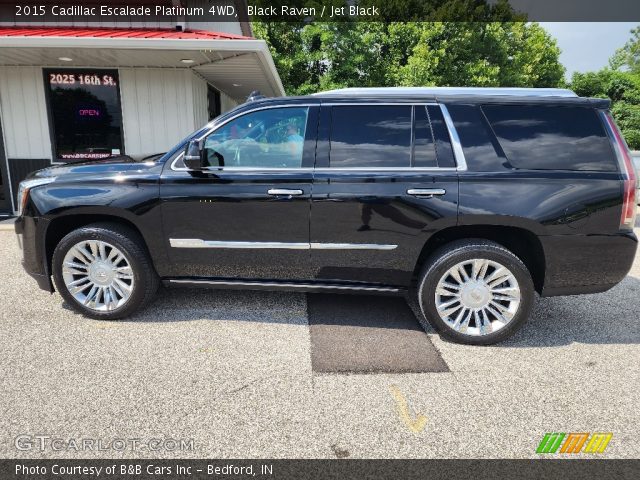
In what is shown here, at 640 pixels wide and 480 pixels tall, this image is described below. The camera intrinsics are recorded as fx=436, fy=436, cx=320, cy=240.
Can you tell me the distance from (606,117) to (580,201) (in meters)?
0.68

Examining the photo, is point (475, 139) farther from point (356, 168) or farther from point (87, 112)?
point (87, 112)

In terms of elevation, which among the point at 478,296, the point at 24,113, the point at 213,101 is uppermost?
the point at 213,101

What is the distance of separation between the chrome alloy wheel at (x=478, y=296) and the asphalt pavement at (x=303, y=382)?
0.21 metres

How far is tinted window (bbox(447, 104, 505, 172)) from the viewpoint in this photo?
3.35 m

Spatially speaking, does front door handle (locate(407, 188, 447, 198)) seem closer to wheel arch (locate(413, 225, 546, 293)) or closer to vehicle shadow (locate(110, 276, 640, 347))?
wheel arch (locate(413, 225, 546, 293))

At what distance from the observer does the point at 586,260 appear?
332 cm

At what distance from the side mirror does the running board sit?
3.31ft

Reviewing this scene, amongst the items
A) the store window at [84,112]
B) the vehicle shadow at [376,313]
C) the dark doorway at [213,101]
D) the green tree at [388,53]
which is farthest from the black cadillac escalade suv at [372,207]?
the green tree at [388,53]

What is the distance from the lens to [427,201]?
133 inches

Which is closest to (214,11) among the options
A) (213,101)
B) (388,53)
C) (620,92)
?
(213,101)

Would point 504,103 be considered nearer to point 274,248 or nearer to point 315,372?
point 274,248

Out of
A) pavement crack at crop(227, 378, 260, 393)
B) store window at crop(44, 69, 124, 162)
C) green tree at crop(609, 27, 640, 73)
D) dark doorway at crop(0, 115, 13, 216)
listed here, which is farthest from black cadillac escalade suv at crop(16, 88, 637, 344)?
green tree at crop(609, 27, 640, 73)

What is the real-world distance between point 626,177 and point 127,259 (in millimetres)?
3989

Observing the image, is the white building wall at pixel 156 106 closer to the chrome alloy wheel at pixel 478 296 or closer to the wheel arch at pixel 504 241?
the wheel arch at pixel 504 241
